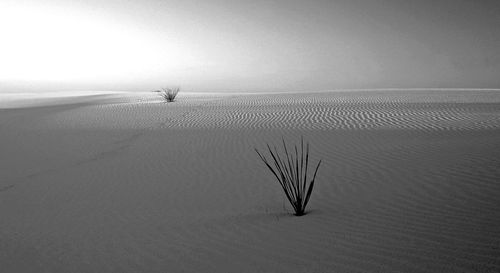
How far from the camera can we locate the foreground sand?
3.13 m

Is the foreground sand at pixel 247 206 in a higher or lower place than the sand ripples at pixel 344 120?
lower

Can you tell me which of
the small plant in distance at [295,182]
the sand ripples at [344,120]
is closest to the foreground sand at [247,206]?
the small plant in distance at [295,182]

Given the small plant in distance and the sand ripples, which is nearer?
the small plant in distance

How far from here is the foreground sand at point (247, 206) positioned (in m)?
3.13

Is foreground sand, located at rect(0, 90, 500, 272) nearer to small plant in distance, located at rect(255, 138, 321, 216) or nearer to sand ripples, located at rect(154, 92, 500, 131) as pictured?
small plant in distance, located at rect(255, 138, 321, 216)

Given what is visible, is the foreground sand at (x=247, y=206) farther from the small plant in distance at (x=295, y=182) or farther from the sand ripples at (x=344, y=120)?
the sand ripples at (x=344, y=120)

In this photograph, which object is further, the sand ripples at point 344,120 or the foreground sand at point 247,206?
the sand ripples at point 344,120

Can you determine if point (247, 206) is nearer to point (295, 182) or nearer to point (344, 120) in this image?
point (295, 182)

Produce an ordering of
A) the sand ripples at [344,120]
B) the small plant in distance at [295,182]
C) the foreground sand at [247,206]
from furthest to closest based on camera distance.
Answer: the sand ripples at [344,120] < the small plant in distance at [295,182] < the foreground sand at [247,206]

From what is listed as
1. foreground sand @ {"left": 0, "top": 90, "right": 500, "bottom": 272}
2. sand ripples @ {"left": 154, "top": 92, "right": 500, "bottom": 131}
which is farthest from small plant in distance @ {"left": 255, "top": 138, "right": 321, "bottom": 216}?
sand ripples @ {"left": 154, "top": 92, "right": 500, "bottom": 131}

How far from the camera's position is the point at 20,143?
32.7 feet

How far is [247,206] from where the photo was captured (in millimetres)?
4582

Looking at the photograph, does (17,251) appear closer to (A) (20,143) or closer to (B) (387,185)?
(B) (387,185)

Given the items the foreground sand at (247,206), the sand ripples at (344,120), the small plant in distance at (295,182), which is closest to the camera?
the foreground sand at (247,206)
